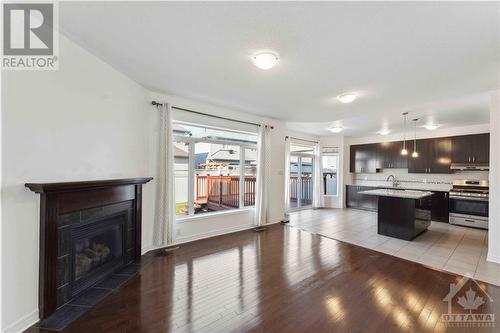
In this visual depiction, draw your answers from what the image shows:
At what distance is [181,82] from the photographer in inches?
125

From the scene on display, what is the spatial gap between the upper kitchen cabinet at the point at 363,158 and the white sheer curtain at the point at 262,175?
176 inches

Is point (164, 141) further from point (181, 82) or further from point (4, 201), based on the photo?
point (4, 201)

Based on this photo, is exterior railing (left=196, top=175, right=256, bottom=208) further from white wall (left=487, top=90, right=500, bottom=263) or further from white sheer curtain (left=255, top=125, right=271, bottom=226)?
white wall (left=487, top=90, right=500, bottom=263)

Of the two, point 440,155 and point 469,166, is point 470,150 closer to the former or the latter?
point 469,166

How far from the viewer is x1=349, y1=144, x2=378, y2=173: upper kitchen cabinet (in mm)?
7527

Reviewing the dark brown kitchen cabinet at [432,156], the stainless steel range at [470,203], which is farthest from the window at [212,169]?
the stainless steel range at [470,203]

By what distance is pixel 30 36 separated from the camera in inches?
76.0

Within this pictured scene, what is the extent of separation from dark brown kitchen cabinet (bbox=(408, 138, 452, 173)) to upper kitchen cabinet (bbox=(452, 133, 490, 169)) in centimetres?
15

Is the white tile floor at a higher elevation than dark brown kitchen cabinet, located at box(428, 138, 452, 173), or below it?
below

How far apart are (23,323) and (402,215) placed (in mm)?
5616

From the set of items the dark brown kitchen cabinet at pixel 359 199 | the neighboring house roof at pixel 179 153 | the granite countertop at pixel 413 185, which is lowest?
the dark brown kitchen cabinet at pixel 359 199

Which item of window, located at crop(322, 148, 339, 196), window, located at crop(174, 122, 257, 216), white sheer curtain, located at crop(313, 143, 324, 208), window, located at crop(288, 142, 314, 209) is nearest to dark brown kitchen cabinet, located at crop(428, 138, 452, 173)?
window, located at crop(322, 148, 339, 196)

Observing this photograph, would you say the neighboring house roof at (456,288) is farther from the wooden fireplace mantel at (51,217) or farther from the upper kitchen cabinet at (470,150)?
the upper kitchen cabinet at (470,150)

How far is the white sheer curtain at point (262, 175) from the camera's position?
4996 millimetres
